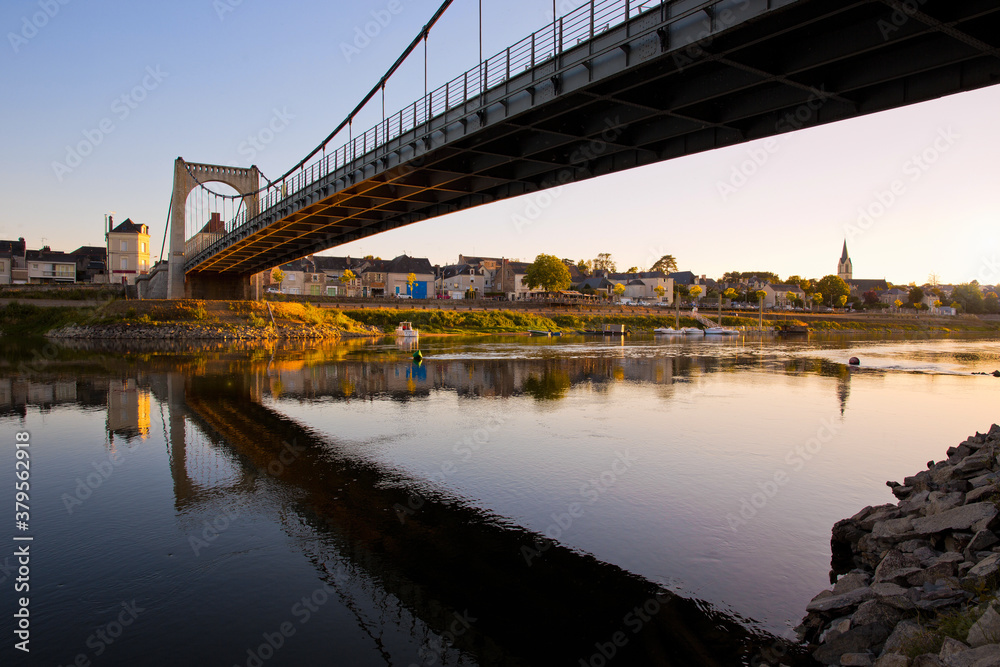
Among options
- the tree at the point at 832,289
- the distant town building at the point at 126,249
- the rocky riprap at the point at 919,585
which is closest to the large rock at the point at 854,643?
the rocky riprap at the point at 919,585

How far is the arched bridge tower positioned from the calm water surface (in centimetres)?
4491

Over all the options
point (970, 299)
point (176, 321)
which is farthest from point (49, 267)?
point (970, 299)

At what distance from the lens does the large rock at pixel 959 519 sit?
7740mm

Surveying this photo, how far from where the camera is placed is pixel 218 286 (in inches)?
2832

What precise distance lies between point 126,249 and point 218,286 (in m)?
45.5

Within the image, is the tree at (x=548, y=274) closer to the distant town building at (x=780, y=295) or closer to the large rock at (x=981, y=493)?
the distant town building at (x=780, y=295)

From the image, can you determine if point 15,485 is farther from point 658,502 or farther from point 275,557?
point 658,502

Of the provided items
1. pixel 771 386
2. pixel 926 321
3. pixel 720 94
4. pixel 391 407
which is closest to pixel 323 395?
pixel 391 407

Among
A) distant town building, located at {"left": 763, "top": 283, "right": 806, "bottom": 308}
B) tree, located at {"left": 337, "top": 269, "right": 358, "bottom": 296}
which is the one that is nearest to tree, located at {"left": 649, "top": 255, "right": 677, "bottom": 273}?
distant town building, located at {"left": 763, "top": 283, "right": 806, "bottom": 308}

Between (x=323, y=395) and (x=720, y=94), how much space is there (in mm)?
19331

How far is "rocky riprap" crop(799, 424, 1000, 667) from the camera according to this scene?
567cm

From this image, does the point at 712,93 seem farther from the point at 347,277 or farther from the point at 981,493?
the point at 347,277

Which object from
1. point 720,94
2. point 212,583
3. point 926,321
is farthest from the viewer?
point 926,321

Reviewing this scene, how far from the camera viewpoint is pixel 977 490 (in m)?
8.80
